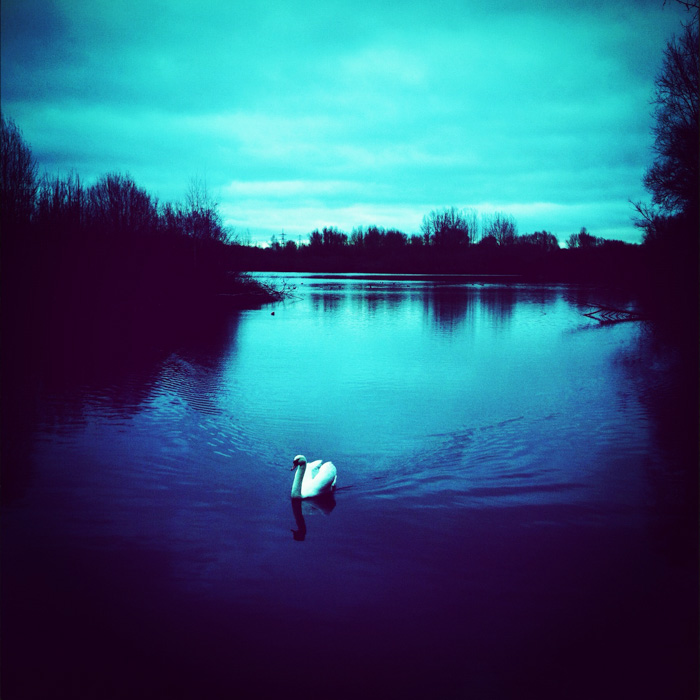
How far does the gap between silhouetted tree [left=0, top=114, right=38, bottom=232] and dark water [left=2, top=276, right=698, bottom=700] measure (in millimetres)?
8807

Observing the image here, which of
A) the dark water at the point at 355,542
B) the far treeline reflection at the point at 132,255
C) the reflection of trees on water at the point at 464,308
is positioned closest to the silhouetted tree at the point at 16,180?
the far treeline reflection at the point at 132,255

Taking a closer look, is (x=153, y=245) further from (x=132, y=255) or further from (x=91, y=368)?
(x=91, y=368)

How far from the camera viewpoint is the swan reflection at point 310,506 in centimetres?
650

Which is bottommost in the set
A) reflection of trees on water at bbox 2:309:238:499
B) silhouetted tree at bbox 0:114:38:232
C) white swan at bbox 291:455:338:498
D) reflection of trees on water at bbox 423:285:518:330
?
white swan at bbox 291:455:338:498

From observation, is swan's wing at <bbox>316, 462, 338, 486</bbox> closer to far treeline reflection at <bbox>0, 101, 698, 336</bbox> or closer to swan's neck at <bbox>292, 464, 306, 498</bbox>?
swan's neck at <bbox>292, 464, 306, 498</bbox>

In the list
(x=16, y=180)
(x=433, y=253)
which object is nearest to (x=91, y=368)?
(x=16, y=180)

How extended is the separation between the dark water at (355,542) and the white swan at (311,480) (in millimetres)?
208

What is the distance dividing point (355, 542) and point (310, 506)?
0.90 m

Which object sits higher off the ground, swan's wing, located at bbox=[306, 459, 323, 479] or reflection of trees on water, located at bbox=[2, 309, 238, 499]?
reflection of trees on water, located at bbox=[2, 309, 238, 499]

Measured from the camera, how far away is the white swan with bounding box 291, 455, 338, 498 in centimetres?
671

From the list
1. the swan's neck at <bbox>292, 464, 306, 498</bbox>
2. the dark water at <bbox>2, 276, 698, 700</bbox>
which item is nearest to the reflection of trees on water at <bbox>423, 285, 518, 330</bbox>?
the dark water at <bbox>2, 276, 698, 700</bbox>

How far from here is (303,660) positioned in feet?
14.4

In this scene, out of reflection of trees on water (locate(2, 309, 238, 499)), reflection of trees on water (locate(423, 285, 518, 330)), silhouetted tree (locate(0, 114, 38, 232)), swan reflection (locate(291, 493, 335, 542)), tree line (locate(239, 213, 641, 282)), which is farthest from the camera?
tree line (locate(239, 213, 641, 282))

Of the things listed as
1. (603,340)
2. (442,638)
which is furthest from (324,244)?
(442,638)
